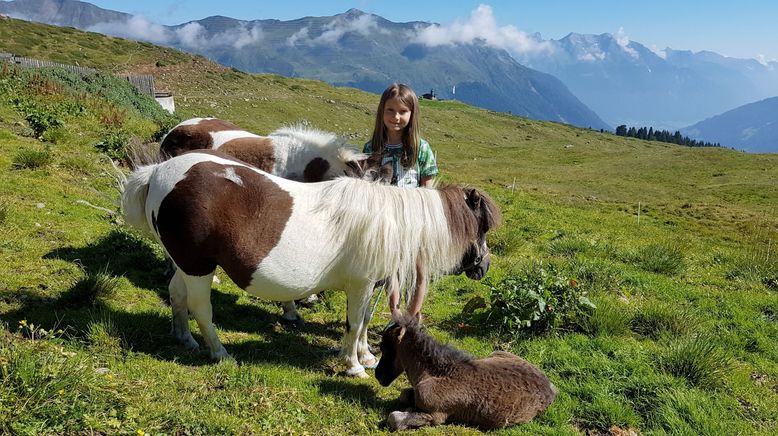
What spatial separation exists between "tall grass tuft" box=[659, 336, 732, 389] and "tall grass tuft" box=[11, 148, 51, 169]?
10048 mm

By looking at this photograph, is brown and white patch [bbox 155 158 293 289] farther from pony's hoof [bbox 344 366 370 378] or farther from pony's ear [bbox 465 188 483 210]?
pony's ear [bbox 465 188 483 210]

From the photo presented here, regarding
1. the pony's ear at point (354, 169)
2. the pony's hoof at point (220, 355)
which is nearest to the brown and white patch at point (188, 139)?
the pony's ear at point (354, 169)

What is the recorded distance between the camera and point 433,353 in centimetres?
434

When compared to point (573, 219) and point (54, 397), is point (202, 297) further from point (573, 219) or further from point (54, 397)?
point (573, 219)

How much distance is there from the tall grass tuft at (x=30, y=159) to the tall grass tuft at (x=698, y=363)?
10048 millimetres

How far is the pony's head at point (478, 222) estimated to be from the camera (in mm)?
4633

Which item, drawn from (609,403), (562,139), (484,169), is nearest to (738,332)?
(609,403)

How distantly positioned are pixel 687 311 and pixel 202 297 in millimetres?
6086

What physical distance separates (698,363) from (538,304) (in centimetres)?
164

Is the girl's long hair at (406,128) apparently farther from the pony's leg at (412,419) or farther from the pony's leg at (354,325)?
the pony's leg at (412,419)

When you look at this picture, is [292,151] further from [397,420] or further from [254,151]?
[397,420]

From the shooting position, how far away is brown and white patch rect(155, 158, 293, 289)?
13.0 feet

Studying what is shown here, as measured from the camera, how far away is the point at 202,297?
4.30 meters

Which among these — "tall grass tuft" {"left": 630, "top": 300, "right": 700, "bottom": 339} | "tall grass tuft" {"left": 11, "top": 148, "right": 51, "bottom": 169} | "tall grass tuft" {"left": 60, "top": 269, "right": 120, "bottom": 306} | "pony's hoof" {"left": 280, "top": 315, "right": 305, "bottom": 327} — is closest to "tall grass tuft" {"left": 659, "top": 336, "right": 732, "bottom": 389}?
"tall grass tuft" {"left": 630, "top": 300, "right": 700, "bottom": 339}
